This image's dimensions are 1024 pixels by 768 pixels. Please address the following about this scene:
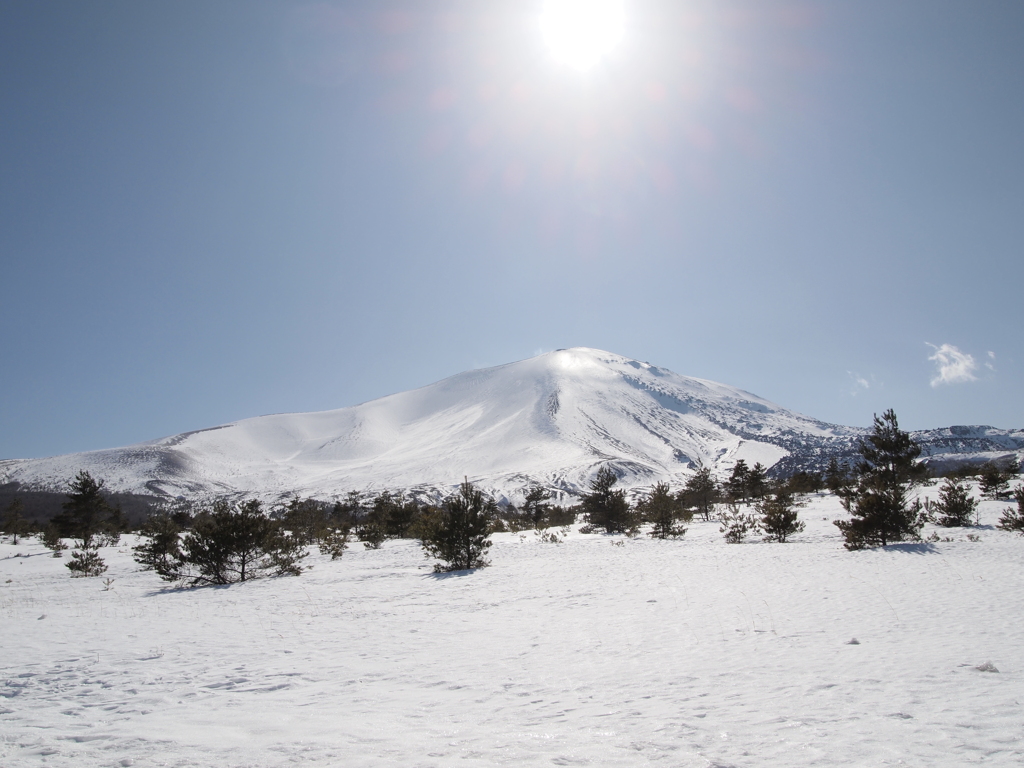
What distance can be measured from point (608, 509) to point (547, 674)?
25.5 m

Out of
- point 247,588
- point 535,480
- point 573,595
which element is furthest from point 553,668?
point 535,480

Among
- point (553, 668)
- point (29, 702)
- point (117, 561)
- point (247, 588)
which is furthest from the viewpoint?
point (117, 561)

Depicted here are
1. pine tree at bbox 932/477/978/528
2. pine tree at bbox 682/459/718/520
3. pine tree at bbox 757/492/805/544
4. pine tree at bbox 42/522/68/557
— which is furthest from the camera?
pine tree at bbox 682/459/718/520

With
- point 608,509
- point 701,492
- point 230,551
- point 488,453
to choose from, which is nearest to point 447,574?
point 230,551

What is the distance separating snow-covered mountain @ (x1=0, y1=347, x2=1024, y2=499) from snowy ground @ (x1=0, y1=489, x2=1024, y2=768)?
282 feet

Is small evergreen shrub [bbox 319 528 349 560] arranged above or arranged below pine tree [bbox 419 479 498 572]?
below

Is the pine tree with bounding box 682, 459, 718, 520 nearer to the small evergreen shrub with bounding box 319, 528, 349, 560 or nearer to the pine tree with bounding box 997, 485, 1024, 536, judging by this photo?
the pine tree with bounding box 997, 485, 1024, 536

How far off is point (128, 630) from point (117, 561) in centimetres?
2036

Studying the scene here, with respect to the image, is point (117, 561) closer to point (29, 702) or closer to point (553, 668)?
point (29, 702)

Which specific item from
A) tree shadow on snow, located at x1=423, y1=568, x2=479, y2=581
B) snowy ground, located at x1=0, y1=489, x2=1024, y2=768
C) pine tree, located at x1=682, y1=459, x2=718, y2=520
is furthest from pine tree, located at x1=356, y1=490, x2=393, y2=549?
pine tree, located at x1=682, y1=459, x2=718, y2=520

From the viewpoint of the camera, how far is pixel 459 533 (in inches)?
643

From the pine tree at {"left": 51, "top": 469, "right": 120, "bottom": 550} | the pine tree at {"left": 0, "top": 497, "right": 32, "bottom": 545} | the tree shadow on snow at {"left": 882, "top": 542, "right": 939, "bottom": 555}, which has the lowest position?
the pine tree at {"left": 0, "top": 497, "right": 32, "bottom": 545}

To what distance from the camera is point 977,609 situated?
24.3 feet

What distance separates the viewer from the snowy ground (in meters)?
3.62
